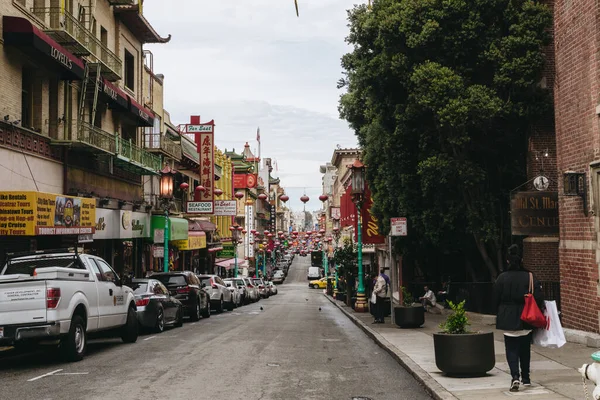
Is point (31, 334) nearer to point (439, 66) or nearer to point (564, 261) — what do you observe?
point (564, 261)

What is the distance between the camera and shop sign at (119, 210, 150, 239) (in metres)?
31.2

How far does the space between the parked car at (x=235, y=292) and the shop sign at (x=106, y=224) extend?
657 centimetres

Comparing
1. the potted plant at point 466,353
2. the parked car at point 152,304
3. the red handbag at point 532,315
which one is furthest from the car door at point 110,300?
the red handbag at point 532,315

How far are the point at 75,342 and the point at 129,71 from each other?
24784 millimetres

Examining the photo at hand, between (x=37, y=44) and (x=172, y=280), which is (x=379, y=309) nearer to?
(x=172, y=280)

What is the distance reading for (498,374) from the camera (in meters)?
10.5

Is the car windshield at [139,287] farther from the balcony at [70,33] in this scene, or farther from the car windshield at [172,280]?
the balcony at [70,33]

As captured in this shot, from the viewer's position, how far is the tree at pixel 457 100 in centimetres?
1873

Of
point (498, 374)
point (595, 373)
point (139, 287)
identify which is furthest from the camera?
point (139, 287)

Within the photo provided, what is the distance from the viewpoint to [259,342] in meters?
16.0

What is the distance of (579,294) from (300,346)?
19.8ft

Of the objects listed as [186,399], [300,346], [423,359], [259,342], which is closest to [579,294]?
[423,359]

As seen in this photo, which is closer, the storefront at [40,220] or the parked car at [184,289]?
the storefront at [40,220]

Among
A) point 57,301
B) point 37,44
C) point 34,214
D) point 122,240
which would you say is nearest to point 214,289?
point 122,240
